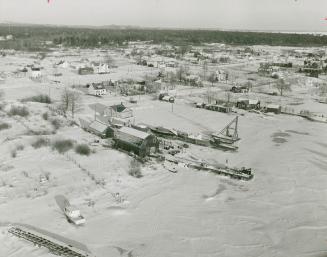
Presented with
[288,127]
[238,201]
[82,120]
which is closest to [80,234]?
[238,201]

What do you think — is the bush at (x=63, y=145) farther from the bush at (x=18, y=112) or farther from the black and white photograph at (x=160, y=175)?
the bush at (x=18, y=112)

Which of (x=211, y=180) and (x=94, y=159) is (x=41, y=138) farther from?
(x=211, y=180)

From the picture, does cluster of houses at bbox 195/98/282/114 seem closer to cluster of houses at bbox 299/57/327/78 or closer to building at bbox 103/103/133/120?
building at bbox 103/103/133/120

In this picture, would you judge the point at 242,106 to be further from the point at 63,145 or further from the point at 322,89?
the point at 63,145

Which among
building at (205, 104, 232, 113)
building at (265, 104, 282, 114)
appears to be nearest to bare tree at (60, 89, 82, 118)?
building at (205, 104, 232, 113)

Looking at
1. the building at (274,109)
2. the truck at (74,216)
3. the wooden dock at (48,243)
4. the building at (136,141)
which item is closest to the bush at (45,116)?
the building at (136,141)

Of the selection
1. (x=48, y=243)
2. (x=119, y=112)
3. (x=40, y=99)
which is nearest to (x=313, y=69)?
(x=119, y=112)

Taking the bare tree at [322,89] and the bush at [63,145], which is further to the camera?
the bare tree at [322,89]
